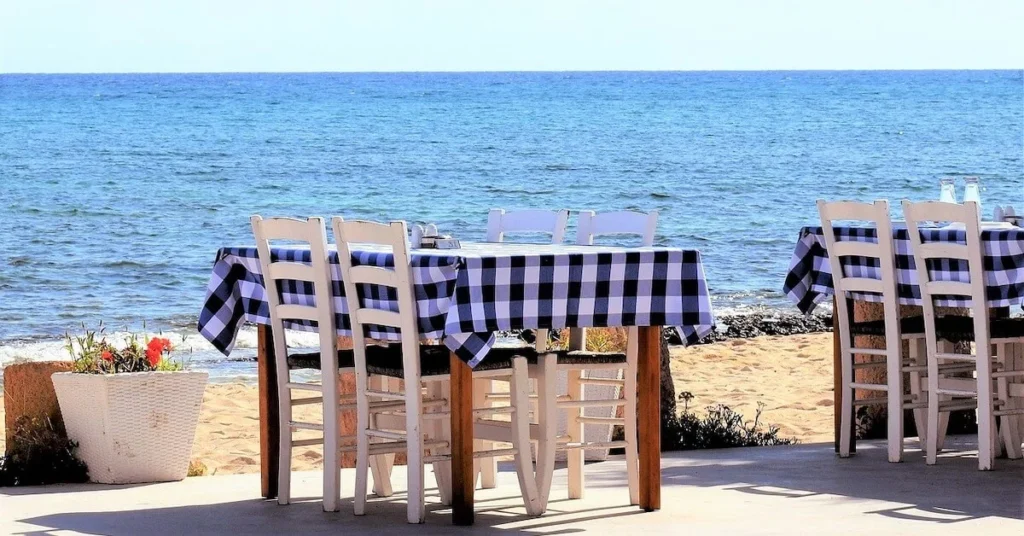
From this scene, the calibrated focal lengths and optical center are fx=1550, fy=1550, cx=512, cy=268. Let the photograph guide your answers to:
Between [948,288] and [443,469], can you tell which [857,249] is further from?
[443,469]

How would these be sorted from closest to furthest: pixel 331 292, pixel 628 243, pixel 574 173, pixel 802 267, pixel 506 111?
1. pixel 331 292
2. pixel 802 267
3. pixel 628 243
4. pixel 574 173
5. pixel 506 111

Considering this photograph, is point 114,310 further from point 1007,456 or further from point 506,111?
point 506,111

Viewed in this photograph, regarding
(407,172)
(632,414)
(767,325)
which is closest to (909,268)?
(632,414)

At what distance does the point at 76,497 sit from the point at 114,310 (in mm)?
10153

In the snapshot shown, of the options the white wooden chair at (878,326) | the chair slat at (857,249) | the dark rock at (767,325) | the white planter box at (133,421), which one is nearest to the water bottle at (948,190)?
the white wooden chair at (878,326)

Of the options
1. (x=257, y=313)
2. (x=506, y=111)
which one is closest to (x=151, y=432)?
(x=257, y=313)

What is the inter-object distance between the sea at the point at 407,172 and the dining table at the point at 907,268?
126 inches

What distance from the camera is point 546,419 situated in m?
4.93

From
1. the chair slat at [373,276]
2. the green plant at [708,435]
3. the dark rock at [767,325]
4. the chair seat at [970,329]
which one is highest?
the chair slat at [373,276]

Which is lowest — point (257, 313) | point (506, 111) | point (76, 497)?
point (76, 497)

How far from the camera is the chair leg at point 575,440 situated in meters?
5.38

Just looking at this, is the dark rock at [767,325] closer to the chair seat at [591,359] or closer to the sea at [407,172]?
the sea at [407,172]

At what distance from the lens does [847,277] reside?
6.32 meters

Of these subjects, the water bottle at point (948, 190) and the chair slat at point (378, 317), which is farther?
the water bottle at point (948, 190)
